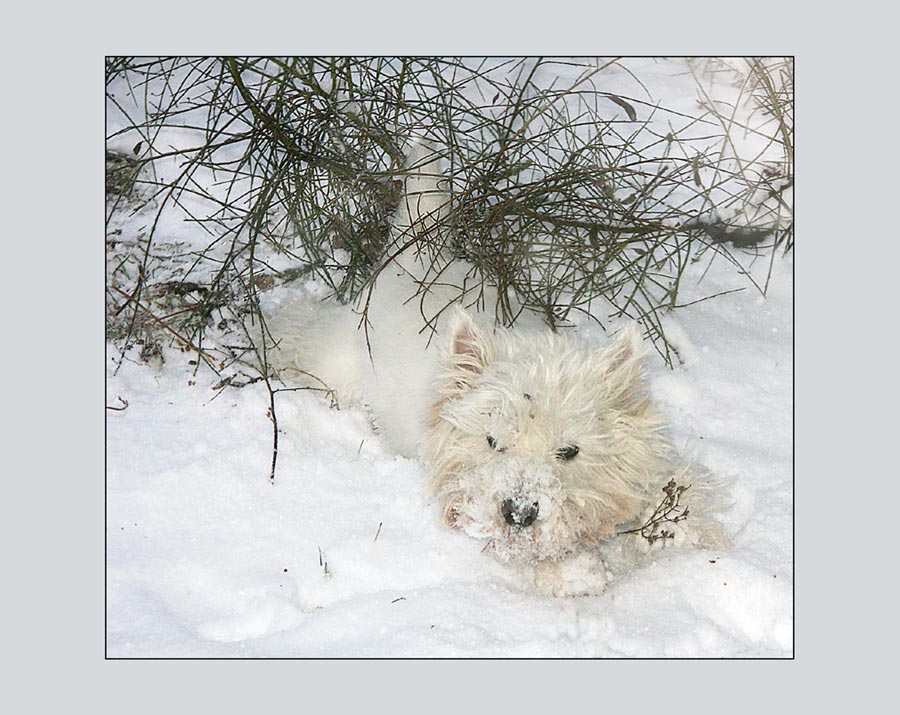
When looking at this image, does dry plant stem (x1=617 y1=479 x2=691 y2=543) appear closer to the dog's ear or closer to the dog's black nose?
the dog's black nose

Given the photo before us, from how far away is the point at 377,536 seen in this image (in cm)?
268

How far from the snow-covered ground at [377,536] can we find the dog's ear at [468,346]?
46cm

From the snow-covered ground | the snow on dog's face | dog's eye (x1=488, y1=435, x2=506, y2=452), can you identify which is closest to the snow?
the snow-covered ground

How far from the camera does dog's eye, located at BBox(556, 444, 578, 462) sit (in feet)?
7.68

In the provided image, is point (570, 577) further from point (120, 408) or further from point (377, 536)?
point (120, 408)

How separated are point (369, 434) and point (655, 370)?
1.00 meters

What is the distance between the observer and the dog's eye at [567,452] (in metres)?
2.34

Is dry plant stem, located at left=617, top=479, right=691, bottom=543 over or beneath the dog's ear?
beneath

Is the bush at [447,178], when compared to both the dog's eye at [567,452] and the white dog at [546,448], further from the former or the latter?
the dog's eye at [567,452]

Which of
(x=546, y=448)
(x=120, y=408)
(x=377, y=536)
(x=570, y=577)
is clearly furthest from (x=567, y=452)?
(x=120, y=408)

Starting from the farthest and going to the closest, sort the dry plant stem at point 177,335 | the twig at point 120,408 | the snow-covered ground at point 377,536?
the dry plant stem at point 177,335, the twig at point 120,408, the snow-covered ground at point 377,536

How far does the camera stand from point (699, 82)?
9.46 ft

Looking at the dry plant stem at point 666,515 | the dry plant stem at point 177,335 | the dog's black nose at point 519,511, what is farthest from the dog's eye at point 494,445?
the dry plant stem at point 177,335

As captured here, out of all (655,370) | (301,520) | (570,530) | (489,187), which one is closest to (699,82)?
(489,187)
